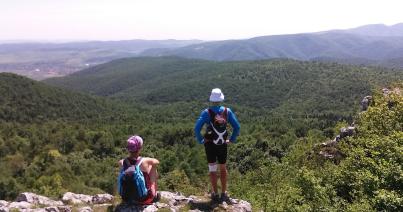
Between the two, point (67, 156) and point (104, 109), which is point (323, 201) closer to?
point (67, 156)

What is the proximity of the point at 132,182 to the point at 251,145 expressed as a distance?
68.9 metres

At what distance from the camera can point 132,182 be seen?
1179cm

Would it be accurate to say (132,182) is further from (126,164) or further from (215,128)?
(215,128)

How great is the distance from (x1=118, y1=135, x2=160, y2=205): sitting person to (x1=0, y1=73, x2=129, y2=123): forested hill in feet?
380

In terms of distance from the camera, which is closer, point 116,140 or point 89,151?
point 89,151

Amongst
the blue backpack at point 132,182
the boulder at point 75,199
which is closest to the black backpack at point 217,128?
the blue backpack at point 132,182

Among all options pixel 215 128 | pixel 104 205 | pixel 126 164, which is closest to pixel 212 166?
pixel 215 128

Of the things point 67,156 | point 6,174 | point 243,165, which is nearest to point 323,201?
point 243,165

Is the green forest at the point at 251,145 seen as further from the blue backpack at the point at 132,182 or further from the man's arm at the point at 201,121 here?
the blue backpack at the point at 132,182

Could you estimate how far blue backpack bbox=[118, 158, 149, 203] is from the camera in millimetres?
11766

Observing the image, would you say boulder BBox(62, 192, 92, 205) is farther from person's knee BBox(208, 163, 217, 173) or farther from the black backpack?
the black backpack

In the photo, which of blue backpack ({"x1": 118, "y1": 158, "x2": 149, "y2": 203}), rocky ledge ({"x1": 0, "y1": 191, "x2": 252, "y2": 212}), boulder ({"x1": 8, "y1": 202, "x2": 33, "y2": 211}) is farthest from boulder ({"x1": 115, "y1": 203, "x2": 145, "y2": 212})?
→ boulder ({"x1": 8, "y1": 202, "x2": 33, "y2": 211})

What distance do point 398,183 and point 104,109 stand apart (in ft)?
460

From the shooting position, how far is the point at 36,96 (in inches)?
5458
